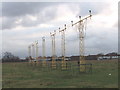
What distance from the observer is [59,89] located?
1539 cm

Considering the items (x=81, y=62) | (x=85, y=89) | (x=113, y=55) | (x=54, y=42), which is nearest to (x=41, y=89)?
(x=85, y=89)

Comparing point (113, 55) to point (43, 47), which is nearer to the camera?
point (43, 47)

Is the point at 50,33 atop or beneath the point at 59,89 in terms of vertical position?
atop

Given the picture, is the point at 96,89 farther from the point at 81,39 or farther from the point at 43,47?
the point at 43,47

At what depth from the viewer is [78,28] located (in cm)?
3091

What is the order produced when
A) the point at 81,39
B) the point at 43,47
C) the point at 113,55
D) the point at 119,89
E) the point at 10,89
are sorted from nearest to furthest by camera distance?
the point at 119,89 → the point at 10,89 → the point at 81,39 → the point at 43,47 → the point at 113,55

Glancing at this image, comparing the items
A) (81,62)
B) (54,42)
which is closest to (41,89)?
(81,62)

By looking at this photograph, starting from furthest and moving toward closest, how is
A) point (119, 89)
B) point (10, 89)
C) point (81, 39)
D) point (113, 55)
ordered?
point (113, 55) < point (81, 39) < point (10, 89) < point (119, 89)

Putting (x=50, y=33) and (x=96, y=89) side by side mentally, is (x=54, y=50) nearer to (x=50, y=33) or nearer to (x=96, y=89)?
(x=50, y=33)

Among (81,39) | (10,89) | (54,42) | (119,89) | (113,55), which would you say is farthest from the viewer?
(113,55)

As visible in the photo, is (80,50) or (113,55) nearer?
(80,50)

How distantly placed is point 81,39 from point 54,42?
1298cm

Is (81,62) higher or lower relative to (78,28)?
lower

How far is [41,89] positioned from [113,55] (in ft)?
290
